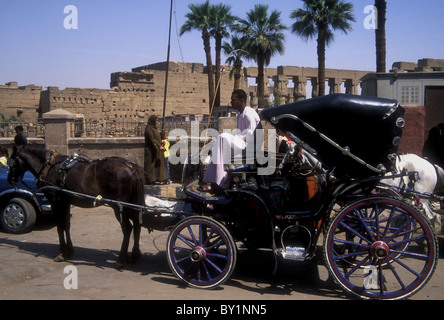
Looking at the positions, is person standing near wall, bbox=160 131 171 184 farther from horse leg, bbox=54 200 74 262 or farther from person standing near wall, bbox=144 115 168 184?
horse leg, bbox=54 200 74 262

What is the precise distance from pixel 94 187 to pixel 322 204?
3.26 metres

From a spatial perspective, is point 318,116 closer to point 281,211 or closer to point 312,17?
point 281,211

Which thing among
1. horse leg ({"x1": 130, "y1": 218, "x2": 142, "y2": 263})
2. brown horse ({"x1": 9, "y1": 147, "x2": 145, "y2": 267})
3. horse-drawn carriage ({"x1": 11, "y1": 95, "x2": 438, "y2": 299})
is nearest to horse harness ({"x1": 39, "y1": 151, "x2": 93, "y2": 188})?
brown horse ({"x1": 9, "y1": 147, "x2": 145, "y2": 267})

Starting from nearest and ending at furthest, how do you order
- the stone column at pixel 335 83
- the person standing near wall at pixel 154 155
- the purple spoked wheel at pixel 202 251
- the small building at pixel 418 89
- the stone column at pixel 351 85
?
the purple spoked wheel at pixel 202 251 → the person standing near wall at pixel 154 155 → the small building at pixel 418 89 → the stone column at pixel 335 83 → the stone column at pixel 351 85

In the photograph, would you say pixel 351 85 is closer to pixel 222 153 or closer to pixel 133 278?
pixel 222 153

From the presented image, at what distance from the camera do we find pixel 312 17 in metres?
24.3

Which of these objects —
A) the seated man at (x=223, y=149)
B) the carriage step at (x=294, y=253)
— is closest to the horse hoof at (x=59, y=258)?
the seated man at (x=223, y=149)

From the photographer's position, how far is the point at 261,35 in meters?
28.5

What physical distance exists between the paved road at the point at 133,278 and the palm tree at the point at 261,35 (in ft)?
74.1

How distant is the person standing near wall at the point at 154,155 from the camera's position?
11336 mm

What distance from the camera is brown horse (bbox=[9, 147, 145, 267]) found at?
6070 mm

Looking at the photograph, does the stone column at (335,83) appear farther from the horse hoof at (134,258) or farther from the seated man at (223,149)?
the horse hoof at (134,258)

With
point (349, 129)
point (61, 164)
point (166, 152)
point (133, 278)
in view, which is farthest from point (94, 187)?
point (166, 152)

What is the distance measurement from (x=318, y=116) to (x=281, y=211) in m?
1.14
